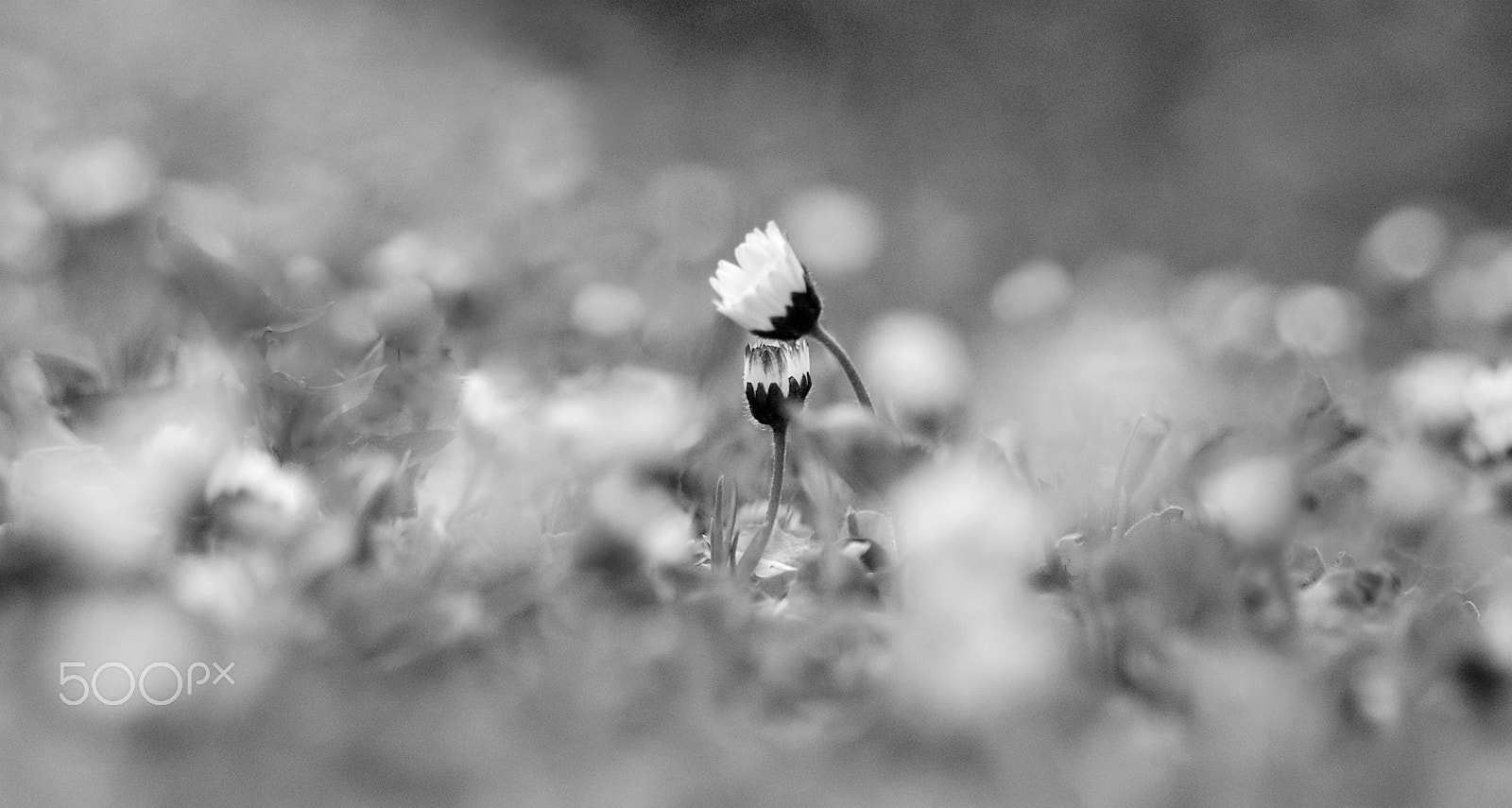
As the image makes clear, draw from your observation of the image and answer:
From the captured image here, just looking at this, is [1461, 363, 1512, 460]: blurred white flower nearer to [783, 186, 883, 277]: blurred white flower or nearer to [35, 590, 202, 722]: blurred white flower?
[35, 590, 202, 722]: blurred white flower

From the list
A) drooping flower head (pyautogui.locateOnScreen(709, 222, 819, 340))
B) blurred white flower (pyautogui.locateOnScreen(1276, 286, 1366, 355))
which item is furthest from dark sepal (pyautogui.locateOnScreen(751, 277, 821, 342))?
blurred white flower (pyautogui.locateOnScreen(1276, 286, 1366, 355))

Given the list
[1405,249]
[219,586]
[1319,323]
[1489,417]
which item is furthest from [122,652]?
[1405,249]

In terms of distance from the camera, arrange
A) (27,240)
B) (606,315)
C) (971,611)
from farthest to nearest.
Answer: (27,240) < (606,315) < (971,611)

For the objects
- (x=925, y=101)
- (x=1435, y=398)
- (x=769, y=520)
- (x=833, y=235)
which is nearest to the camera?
(x=769, y=520)

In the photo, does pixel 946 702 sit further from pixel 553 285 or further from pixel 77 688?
pixel 553 285

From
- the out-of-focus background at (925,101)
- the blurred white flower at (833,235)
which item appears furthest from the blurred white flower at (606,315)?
the out-of-focus background at (925,101)

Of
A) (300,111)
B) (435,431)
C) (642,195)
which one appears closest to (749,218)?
(642,195)

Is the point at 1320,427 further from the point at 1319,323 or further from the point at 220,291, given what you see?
the point at 1319,323
